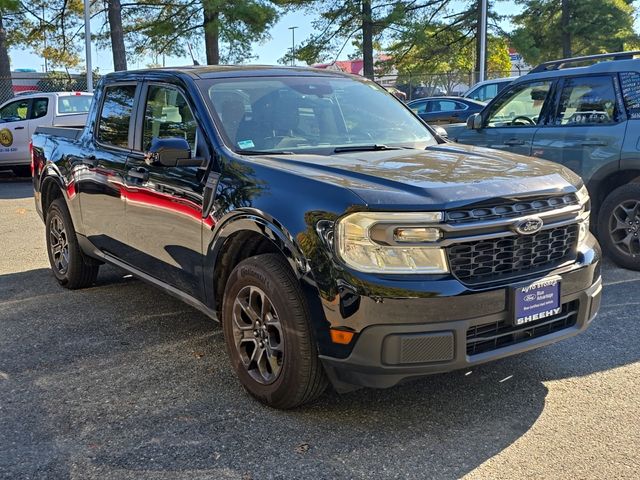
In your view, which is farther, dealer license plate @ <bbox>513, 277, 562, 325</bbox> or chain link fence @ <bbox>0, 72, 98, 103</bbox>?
chain link fence @ <bbox>0, 72, 98, 103</bbox>

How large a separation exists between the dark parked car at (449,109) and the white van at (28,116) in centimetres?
730

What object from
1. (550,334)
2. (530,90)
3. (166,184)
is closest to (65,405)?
(166,184)

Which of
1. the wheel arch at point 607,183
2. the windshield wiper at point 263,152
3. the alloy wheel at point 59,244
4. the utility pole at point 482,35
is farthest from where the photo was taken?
the utility pole at point 482,35

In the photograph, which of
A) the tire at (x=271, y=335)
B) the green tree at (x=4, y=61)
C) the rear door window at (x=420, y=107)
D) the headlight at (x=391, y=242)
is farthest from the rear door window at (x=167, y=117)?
the green tree at (x=4, y=61)

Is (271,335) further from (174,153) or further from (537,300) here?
(537,300)

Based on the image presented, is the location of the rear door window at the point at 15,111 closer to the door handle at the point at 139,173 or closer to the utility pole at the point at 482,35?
the door handle at the point at 139,173

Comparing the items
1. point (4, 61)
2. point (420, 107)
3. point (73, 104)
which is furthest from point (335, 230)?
point (4, 61)

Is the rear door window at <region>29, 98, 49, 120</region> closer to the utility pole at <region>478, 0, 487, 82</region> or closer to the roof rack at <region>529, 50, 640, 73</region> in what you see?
the roof rack at <region>529, 50, 640, 73</region>

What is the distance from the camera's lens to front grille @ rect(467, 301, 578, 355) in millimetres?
3111

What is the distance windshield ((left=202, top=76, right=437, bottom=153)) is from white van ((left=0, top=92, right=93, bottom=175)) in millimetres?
9534

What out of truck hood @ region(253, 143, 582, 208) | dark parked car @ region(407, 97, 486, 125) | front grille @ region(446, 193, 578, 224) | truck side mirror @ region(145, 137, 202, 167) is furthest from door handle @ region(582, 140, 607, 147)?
dark parked car @ region(407, 97, 486, 125)

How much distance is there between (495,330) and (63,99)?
12.1m

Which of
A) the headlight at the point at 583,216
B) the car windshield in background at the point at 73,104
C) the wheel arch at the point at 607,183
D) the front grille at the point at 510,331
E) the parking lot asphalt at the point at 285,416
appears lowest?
the parking lot asphalt at the point at 285,416

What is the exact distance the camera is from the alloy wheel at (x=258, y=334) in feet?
11.3
